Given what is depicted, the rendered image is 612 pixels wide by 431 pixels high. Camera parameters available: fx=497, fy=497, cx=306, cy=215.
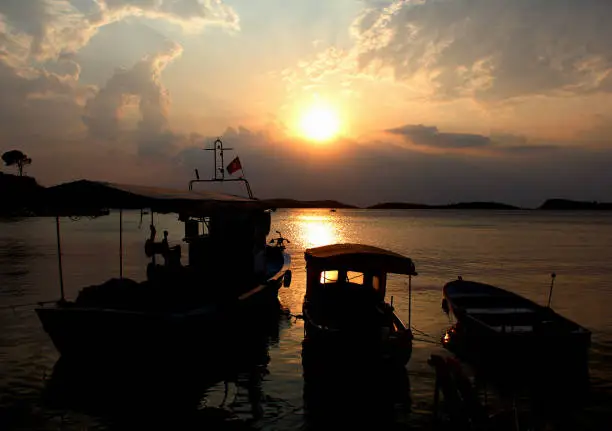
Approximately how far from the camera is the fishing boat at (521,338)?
14.3 metres

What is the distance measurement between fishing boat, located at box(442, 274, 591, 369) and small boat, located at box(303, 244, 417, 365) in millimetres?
2756

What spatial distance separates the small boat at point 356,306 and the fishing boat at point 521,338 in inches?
108

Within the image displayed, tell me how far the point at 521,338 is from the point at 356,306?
494 cm

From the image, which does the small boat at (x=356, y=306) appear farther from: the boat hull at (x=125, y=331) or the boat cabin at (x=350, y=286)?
the boat hull at (x=125, y=331)

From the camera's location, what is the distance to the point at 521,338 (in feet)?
47.5

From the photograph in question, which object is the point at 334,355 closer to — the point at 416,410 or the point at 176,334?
the point at 416,410

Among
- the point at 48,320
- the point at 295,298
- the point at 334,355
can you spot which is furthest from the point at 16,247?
the point at 334,355

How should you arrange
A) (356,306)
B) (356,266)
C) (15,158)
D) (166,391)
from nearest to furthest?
(166,391), (356,266), (356,306), (15,158)

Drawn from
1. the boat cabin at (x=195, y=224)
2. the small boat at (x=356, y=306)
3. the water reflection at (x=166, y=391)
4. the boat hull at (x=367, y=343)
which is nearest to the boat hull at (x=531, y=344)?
the small boat at (x=356, y=306)

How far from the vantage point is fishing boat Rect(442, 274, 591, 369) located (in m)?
14.3

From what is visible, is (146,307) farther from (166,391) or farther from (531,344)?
(531,344)

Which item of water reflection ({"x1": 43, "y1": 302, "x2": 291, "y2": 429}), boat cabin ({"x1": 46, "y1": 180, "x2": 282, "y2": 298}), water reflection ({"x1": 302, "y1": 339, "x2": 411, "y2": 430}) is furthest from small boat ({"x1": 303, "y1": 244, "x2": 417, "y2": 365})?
boat cabin ({"x1": 46, "y1": 180, "x2": 282, "y2": 298})

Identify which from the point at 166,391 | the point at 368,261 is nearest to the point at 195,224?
the point at 368,261

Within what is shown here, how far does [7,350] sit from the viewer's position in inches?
672
